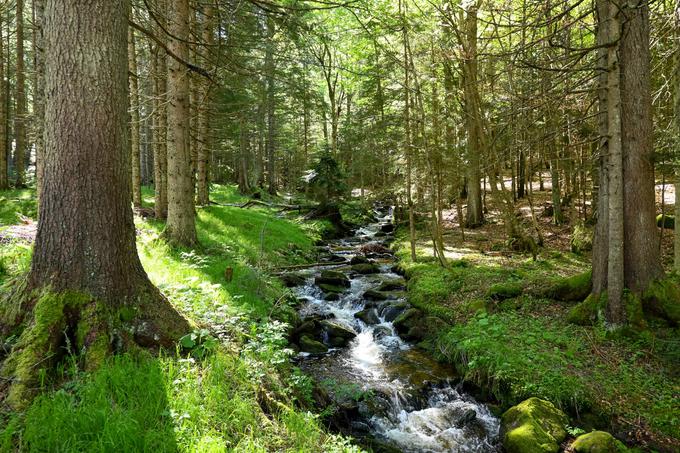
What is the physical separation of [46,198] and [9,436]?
6.49 feet

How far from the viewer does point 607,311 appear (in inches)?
254

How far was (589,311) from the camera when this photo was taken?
6.81m

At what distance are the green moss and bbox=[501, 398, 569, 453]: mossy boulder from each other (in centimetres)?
229

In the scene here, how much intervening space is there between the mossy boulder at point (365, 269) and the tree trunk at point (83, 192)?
30.8 feet

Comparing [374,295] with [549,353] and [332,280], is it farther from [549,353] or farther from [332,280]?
[549,353]

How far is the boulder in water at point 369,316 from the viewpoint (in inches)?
353

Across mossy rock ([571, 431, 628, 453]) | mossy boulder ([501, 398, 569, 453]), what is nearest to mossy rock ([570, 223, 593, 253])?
mossy boulder ([501, 398, 569, 453])

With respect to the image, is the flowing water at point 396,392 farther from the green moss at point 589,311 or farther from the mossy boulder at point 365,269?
the mossy boulder at point 365,269

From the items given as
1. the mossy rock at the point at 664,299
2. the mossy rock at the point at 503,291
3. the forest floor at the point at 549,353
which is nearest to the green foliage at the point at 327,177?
the forest floor at the point at 549,353

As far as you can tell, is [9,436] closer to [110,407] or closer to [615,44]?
[110,407]

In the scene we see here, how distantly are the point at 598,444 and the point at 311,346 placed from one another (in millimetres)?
4598

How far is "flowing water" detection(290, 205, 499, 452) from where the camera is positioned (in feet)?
17.1

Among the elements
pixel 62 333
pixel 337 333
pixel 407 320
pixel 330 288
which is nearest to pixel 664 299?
pixel 407 320

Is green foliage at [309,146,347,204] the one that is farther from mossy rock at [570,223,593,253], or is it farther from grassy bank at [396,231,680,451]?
grassy bank at [396,231,680,451]
